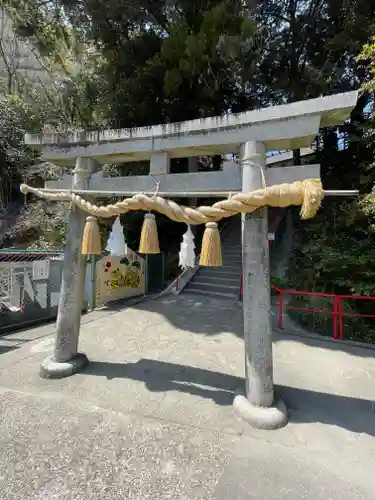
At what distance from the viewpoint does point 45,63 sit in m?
15.1

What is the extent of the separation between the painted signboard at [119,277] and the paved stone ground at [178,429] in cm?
279

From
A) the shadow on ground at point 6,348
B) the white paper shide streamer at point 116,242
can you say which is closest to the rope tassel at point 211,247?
the white paper shide streamer at point 116,242

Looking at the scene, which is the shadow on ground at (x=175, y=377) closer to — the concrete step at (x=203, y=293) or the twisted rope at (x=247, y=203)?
the twisted rope at (x=247, y=203)

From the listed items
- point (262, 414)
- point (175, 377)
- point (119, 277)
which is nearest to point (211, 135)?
point (262, 414)

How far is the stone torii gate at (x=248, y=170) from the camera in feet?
8.63

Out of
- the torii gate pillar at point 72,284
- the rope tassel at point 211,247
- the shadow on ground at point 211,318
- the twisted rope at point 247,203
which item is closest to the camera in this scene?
the twisted rope at point 247,203

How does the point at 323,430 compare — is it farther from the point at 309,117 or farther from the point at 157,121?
the point at 157,121

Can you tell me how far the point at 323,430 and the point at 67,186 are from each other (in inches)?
162

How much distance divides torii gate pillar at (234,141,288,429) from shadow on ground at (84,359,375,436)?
0.38 metres

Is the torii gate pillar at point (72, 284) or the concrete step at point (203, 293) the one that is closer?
the torii gate pillar at point (72, 284)

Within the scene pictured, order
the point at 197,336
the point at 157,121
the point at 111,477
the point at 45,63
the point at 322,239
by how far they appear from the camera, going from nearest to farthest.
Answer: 1. the point at 111,477
2. the point at 197,336
3. the point at 322,239
4. the point at 157,121
5. the point at 45,63

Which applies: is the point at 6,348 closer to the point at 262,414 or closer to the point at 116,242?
the point at 116,242

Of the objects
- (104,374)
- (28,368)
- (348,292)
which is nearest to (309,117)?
(104,374)

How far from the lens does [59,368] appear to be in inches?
138
